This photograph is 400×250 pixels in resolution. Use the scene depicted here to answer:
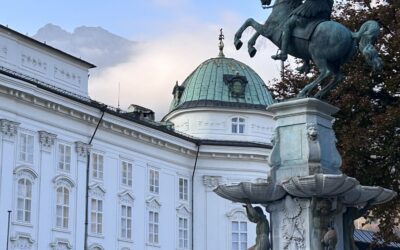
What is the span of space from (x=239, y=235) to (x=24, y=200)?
19649 mm

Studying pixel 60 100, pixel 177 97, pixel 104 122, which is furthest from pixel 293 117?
pixel 177 97

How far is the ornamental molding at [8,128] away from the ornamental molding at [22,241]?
503 centimetres

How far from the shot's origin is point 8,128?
4488cm

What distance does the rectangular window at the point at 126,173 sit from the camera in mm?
53750

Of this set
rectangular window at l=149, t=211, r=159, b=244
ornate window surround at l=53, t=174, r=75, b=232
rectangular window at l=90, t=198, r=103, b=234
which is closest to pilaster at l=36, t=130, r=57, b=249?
ornate window surround at l=53, t=174, r=75, b=232

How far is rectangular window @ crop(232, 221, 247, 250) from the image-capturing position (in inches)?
2379

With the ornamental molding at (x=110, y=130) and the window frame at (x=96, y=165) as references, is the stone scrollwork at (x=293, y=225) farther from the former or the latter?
the window frame at (x=96, y=165)

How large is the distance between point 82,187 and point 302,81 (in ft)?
70.6

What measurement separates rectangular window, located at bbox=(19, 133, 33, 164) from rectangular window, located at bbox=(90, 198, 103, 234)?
5970 millimetres

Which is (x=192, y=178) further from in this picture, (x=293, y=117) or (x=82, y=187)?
(x=293, y=117)

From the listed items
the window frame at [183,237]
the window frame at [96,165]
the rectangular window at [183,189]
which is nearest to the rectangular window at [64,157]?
the window frame at [96,165]

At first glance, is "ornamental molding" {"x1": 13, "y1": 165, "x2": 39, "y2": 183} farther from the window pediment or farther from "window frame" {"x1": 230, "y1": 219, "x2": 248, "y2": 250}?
"window frame" {"x1": 230, "y1": 219, "x2": 248, "y2": 250}

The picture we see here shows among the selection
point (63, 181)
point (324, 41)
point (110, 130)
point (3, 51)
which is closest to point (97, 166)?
point (110, 130)

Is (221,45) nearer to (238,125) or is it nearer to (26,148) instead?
(238,125)
